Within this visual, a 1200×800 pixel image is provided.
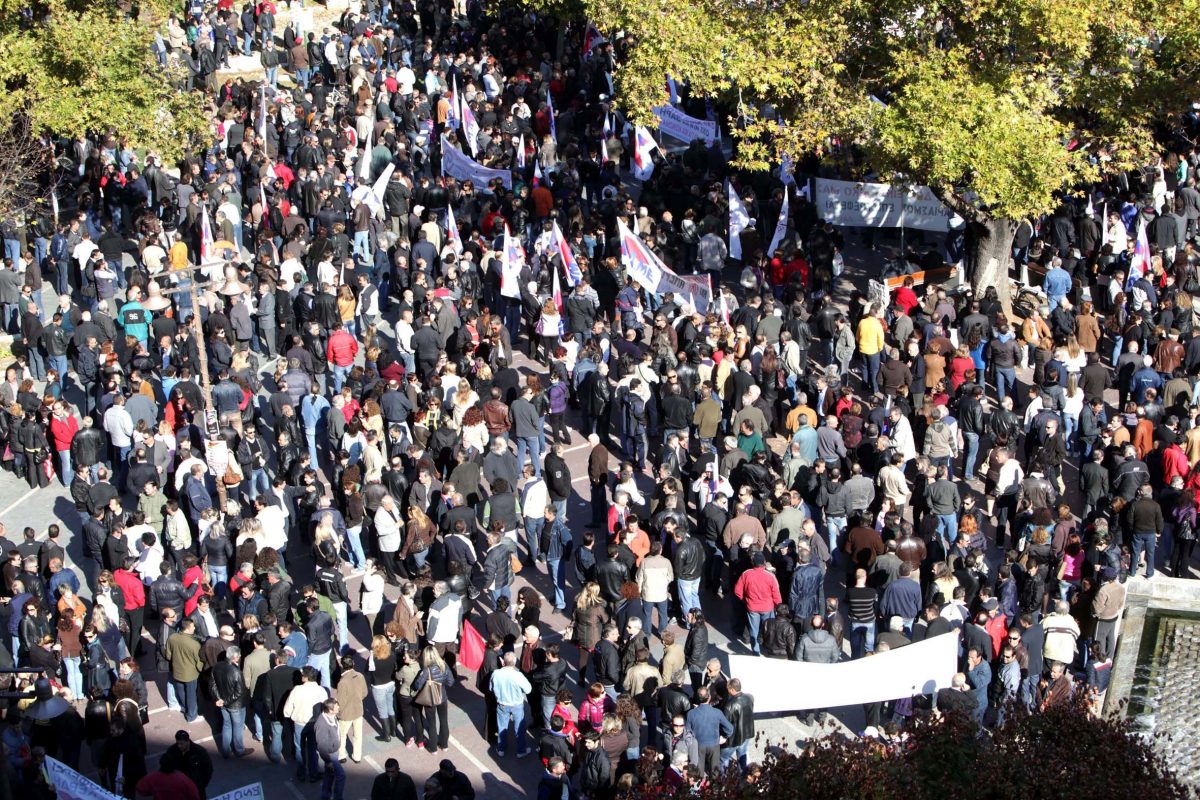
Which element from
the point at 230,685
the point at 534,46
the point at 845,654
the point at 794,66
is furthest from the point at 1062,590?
the point at 534,46

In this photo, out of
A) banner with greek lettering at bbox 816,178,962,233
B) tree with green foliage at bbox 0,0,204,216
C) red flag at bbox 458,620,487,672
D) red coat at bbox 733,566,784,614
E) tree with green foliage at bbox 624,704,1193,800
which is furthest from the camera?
tree with green foliage at bbox 0,0,204,216

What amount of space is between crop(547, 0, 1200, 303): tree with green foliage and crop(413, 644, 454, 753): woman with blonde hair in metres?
10.4

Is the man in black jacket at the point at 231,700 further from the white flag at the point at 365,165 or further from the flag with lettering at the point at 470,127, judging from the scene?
the flag with lettering at the point at 470,127

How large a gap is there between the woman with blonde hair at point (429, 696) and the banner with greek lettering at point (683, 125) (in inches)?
620

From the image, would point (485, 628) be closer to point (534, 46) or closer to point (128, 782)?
point (128, 782)

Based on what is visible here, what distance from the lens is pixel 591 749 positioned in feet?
49.6

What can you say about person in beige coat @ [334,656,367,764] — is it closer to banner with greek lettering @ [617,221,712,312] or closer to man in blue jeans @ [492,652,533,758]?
man in blue jeans @ [492,652,533,758]

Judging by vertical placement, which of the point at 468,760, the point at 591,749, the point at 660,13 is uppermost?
the point at 660,13

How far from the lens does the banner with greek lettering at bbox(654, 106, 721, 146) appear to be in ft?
101

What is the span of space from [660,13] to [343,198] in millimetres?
5604

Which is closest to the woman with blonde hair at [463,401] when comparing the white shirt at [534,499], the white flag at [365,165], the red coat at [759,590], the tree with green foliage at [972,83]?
the white shirt at [534,499]

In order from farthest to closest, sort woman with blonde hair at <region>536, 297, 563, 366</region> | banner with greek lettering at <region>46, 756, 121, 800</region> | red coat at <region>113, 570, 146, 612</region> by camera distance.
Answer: woman with blonde hair at <region>536, 297, 563, 366</region>
red coat at <region>113, 570, 146, 612</region>
banner with greek lettering at <region>46, 756, 121, 800</region>

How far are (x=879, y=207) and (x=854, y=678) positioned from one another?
41.0 ft

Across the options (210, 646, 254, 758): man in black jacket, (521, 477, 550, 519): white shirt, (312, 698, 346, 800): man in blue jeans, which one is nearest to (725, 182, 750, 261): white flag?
(521, 477, 550, 519): white shirt
